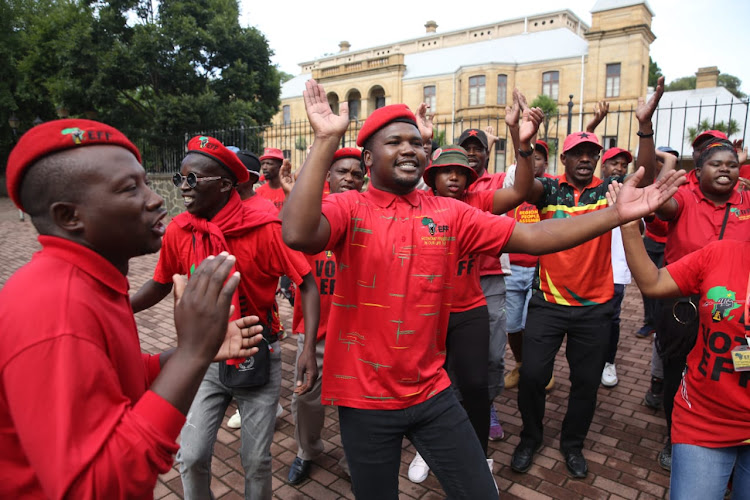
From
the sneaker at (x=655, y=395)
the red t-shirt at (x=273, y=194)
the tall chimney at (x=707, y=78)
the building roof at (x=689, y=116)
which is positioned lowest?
the sneaker at (x=655, y=395)

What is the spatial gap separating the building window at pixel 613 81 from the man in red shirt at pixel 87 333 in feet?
112

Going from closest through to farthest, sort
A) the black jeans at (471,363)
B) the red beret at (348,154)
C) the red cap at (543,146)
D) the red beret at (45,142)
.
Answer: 1. the red beret at (45,142)
2. the black jeans at (471,363)
3. the red beret at (348,154)
4. the red cap at (543,146)

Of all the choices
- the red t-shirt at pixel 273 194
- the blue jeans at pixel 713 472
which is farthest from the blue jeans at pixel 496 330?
the red t-shirt at pixel 273 194

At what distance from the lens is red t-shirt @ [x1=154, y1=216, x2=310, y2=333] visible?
2.85m

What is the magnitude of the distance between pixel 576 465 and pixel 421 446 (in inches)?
76.4

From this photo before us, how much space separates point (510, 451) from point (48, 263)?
368 centimetres

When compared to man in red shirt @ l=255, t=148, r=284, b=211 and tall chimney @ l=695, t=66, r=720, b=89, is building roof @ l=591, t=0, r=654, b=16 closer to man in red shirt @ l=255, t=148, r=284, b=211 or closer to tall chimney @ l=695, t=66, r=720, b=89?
tall chimney @ l=695, t=66, r=720, b=89

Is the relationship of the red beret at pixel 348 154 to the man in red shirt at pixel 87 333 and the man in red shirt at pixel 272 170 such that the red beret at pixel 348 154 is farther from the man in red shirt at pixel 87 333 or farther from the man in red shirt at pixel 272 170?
the man in red shirt at pixel 87 333

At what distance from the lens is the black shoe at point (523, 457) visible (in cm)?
365

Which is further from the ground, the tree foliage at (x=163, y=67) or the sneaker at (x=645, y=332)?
the tree foliage at (x=163, y=67)

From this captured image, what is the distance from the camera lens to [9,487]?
1.18m

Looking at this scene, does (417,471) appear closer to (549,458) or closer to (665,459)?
(549,458)

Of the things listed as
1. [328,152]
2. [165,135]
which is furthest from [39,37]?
[328,152]

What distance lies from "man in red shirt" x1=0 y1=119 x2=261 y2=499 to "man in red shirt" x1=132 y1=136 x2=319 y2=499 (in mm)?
1288
